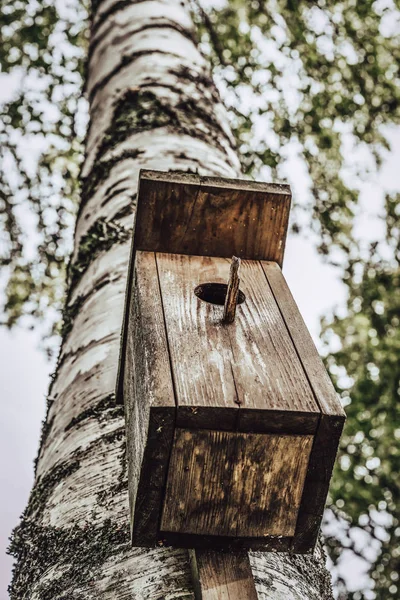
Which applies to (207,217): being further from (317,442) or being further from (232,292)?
(317,442)

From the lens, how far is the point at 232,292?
1396 mm

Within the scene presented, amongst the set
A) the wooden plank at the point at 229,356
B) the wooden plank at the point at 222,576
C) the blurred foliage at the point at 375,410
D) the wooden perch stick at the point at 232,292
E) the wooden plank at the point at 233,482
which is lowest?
the blurred foliage at the point at 375,410

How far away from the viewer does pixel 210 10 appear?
6.09 m

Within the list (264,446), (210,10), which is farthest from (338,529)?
(210,10)

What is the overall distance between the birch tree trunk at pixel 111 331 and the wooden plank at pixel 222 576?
2.1 inches

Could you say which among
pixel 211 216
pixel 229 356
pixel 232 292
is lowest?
pixel 229 356

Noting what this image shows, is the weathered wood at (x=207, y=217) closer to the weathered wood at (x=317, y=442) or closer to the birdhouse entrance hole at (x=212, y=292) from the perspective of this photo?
the birdhouse entrance hole at (x=212, y=292)

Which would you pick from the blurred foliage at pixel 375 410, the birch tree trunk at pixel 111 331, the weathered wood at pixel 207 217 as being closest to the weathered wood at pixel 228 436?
the birch tree trunk at pixel 111 331

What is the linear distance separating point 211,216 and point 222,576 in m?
0.87

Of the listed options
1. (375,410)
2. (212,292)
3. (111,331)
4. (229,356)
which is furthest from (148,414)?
Result: (375,410)

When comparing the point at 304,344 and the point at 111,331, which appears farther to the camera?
the point at 111,331

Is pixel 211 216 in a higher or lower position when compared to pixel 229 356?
higher

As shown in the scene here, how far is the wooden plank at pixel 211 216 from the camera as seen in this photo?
170cm

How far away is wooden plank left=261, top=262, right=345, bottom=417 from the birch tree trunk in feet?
1.28
